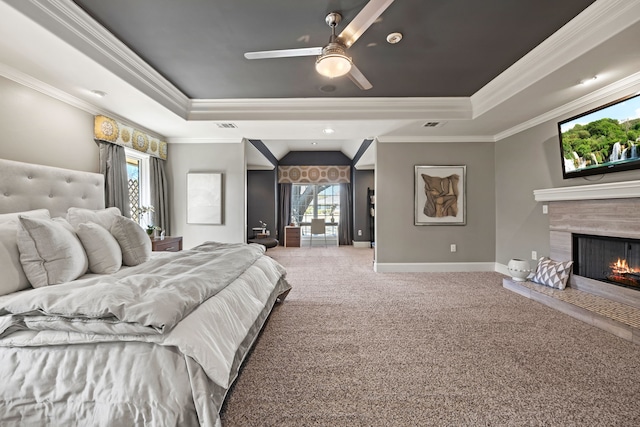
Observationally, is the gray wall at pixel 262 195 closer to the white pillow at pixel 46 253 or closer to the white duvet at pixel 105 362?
the white pillow at pixel 46 253

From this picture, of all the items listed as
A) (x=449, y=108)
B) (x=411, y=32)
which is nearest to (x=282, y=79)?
(x=411, y=32)

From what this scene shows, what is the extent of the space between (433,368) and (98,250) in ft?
8.27

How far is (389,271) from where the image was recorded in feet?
15.8

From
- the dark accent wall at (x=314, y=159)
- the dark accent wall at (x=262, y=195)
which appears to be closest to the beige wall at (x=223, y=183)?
the dark accent wall at (x=262, y=195)

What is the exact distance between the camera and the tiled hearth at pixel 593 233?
251 centimetres

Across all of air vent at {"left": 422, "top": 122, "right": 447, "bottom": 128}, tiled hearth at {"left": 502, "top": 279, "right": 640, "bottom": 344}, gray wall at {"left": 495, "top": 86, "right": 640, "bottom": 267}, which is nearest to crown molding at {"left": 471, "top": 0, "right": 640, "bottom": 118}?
air vent at {"left": 422, "top": 122, "right": 447, "bottom": 128}

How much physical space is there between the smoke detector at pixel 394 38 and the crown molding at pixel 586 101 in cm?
224

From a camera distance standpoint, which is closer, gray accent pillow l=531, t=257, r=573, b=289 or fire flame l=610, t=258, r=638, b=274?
fire flame l=610, t=258, r=638, b=274

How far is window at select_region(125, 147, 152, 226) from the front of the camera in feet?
13.6

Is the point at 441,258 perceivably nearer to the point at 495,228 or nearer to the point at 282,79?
the point at 495,228

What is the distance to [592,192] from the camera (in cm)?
294

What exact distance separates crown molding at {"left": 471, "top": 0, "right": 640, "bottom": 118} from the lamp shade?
182cm

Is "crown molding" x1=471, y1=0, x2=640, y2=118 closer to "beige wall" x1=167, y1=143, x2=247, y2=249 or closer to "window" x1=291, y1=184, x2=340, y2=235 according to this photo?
"beige wall" x1=167, y1=143, x2=247, y2=249

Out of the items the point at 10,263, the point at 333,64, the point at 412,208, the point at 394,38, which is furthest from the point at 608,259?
the point at 10,263
